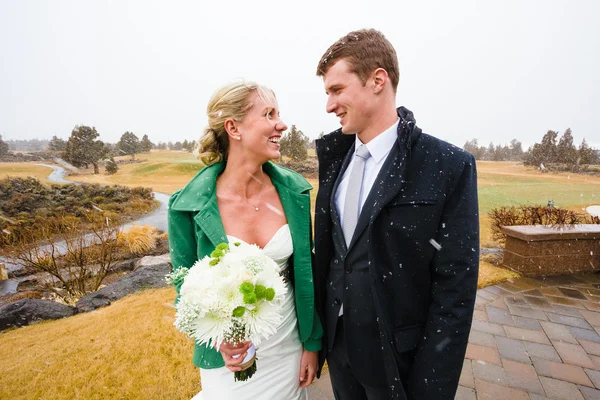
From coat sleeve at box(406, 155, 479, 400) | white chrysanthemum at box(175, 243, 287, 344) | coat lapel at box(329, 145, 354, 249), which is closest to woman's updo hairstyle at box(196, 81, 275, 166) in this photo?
coat lapel at box(329, 145, 354, 249)

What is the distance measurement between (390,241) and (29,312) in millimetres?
8782

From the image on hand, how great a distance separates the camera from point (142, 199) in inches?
1101

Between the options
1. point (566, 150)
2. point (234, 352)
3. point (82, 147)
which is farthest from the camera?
point (82, 147)

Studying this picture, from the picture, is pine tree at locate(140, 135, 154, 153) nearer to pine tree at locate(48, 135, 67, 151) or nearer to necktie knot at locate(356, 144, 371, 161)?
pine tree at locate(48, 135, 67, 151)

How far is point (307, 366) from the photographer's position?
86.9 inches

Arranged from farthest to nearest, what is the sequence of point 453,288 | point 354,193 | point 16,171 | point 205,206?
point 16,171
point 205,206
point 354,193
point 453,288

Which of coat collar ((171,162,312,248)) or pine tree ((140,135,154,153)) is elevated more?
pine tree ((140,135,154,153))

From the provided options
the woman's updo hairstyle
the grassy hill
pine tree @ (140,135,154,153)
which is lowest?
the grassy hill

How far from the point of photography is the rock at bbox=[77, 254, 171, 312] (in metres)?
7.08

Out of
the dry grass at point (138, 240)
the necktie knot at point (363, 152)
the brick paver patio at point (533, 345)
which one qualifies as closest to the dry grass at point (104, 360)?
the brick paver patio at point (533, 345)

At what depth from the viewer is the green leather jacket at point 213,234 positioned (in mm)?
1876

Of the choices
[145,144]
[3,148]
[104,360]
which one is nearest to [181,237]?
[104,360]

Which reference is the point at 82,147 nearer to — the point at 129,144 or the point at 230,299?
the point at 129,144

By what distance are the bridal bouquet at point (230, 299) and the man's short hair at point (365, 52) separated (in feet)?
4.42
